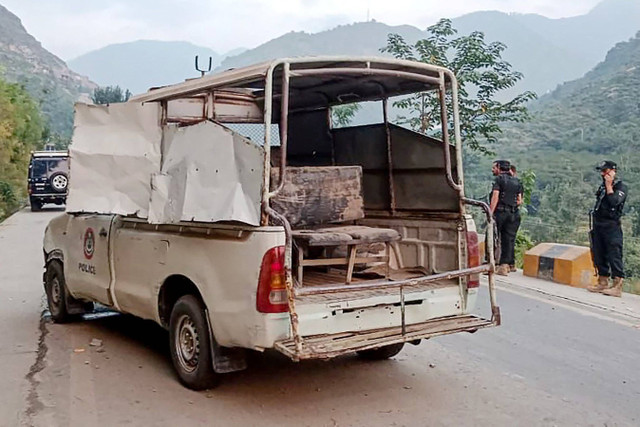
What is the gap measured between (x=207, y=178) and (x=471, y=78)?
12217 mm

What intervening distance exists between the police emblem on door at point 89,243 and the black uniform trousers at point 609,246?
270 inches

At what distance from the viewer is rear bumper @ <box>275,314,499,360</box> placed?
4469 mm

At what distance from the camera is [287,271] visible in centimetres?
451

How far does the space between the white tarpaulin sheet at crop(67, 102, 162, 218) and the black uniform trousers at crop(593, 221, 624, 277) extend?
268 inches

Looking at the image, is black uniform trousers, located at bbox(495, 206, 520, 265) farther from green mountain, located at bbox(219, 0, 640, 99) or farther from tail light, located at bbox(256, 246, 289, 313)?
green mountain, located at bbox(219, 0, 640, 99)

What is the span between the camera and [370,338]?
4.80 m

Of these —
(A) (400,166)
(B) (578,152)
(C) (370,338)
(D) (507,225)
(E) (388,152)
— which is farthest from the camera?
(B) (578,152)

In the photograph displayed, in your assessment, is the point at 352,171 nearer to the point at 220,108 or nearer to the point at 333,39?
the point at 220,108

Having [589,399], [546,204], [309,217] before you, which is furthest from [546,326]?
[546,204]

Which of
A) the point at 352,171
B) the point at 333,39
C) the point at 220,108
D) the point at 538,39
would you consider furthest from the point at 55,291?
the point at 538,39

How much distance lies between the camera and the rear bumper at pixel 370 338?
14.7 feet

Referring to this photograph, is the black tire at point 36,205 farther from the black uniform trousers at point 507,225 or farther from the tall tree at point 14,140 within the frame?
the black uniform trousers at point 507,225

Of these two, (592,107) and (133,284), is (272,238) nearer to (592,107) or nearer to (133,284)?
(133,284)

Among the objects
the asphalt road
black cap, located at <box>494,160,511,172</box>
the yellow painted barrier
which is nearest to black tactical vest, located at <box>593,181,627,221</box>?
the yellow painted barrier
